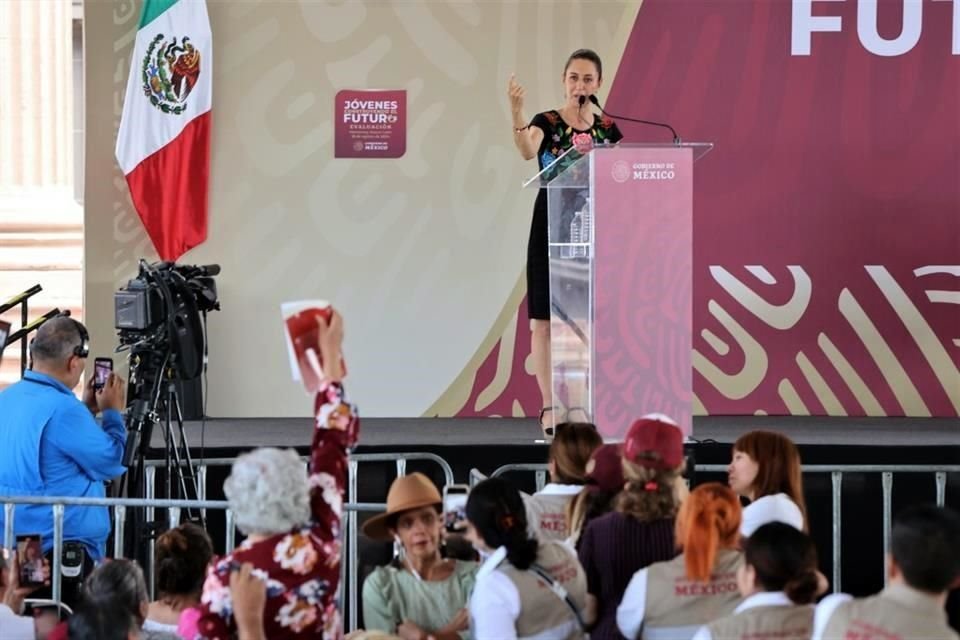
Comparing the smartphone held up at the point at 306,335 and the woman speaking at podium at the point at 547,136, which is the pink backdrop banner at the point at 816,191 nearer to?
the woman speaking at podium at the point at 547,136

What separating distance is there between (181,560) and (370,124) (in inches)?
190

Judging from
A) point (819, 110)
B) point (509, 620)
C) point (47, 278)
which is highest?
point (819, 110)

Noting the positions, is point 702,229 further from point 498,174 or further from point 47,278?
point 47,278

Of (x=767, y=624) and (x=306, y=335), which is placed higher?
(x=306, y=335)

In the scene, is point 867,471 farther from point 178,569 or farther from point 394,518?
point 178,569

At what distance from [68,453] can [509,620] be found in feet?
7.09

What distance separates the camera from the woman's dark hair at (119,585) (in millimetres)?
3354

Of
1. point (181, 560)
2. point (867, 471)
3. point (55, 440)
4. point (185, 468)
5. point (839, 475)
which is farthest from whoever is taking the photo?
point (185, 468)

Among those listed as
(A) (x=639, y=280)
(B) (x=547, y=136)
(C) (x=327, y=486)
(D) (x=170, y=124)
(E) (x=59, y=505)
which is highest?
(D) (x=170, y=124)

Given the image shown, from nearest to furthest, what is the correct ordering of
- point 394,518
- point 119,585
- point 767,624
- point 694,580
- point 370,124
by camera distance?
point 767,624 → point 694,580 → point 119,585 → point 394,518 → point 370,124

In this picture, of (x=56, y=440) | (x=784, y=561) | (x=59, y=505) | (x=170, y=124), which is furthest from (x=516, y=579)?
(x=170, y=124)

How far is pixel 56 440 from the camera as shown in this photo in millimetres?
4758

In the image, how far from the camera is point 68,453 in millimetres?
4777

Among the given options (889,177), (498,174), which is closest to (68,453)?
(498,174)
